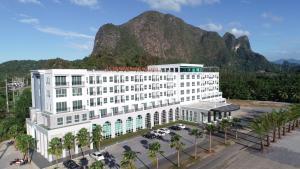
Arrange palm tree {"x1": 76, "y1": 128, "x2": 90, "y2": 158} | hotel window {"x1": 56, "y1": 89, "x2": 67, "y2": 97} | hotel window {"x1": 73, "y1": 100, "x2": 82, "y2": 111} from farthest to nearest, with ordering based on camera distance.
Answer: hotel window {"x1": 73, "y1": 100, "x2": 82, "y2": 111}
hotel window {"x1": 56, "y1": 89, "x2": 67, "y2": 97}
palm tree {"x1": 76, "y1": 128, "x2": 90, "y2": 158}

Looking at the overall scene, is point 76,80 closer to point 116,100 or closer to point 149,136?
point 116,100

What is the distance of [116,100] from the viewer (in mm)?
80312

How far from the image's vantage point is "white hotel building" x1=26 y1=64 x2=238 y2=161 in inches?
2482

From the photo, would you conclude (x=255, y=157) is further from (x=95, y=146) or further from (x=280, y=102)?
(x=280, y=102)

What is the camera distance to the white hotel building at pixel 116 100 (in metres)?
63.0

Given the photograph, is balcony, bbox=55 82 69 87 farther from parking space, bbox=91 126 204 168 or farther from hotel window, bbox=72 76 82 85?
parking space, bbox=91 126 204 168

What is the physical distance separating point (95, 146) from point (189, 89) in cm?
5050

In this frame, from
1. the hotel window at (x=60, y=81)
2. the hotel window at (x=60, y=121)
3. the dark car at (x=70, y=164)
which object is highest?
the hotel window at (x=60, y=81)

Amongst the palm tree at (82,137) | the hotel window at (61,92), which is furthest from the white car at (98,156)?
the hotel window at (61,92)

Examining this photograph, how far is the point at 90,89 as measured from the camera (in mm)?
72875

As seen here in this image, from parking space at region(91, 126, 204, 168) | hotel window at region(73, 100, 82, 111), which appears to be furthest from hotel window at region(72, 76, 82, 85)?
parking space at region(91, 126, 204, 168)

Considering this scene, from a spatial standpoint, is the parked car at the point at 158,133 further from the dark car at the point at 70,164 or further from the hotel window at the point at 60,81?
the hotel window at the point at 60,81

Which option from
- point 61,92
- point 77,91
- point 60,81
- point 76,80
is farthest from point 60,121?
point 76,80

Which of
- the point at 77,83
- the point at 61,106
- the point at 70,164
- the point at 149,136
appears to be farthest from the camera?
the point at 149,136
